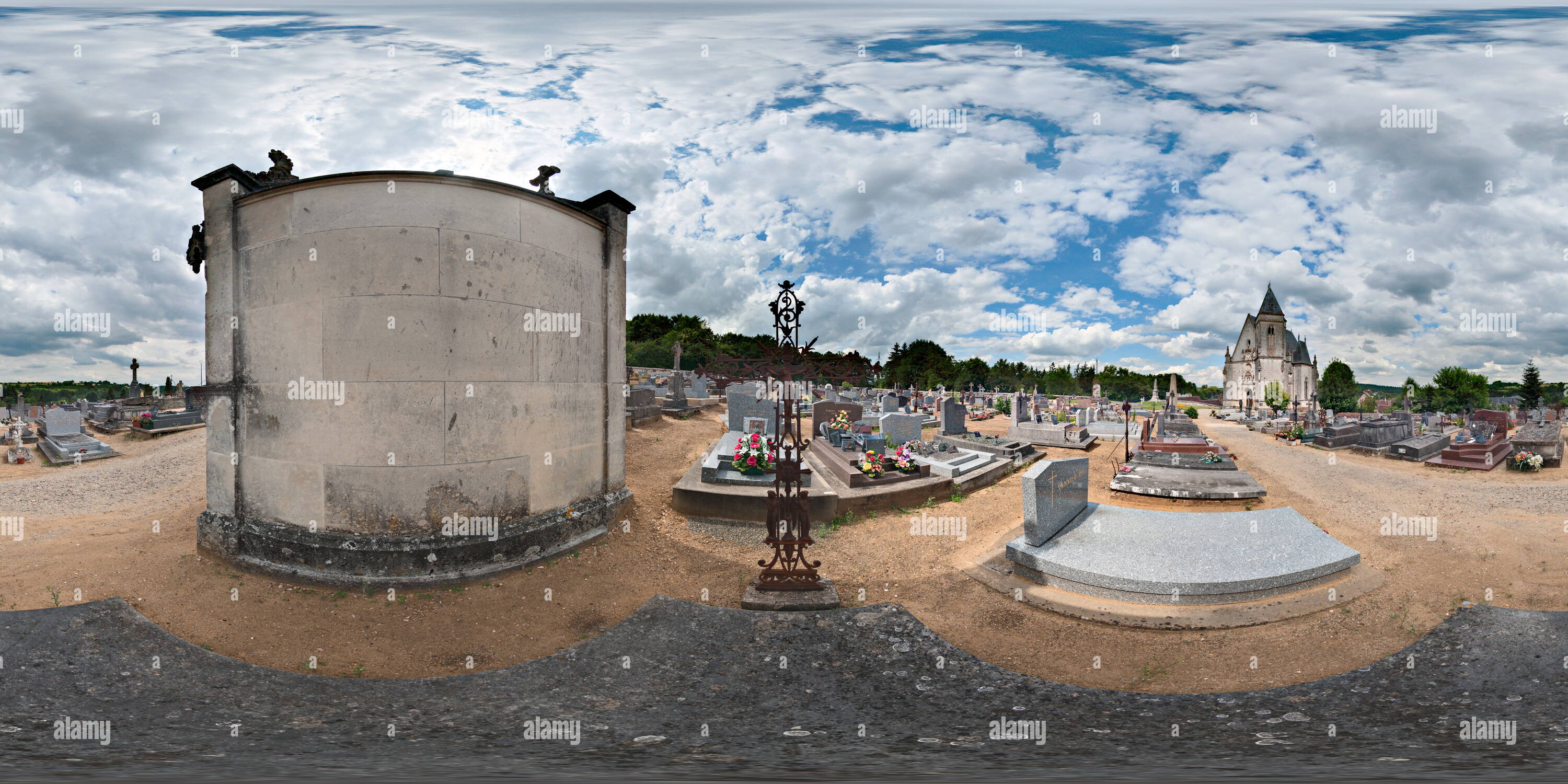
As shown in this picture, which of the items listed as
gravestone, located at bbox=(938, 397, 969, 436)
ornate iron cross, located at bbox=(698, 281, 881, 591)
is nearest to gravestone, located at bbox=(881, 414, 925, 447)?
gravestone, located at bbox=(938, 397, 969, 436)

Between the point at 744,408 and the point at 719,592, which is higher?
the point at 744,408

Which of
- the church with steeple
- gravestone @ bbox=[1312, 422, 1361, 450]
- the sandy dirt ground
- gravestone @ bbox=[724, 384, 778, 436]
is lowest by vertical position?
the sandy dirt ground

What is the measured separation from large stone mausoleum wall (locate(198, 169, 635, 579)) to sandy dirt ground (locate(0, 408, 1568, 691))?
1.61 feet

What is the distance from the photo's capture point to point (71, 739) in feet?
11.8

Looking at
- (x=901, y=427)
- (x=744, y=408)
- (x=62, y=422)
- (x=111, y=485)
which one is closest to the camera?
(x=111, y=485)

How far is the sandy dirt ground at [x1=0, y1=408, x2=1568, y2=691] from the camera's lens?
5008 millimetres

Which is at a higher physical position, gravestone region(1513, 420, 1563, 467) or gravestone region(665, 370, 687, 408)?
gravestone region(665, 370, 687, 408)

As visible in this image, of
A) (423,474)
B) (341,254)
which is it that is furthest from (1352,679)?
(341,254)

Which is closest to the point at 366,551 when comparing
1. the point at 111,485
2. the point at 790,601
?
the point at 790,601

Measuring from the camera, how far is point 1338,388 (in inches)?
2379

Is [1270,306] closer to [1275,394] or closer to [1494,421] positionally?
[1275,394]

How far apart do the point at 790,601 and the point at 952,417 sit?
12746 mm

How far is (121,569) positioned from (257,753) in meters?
4.59

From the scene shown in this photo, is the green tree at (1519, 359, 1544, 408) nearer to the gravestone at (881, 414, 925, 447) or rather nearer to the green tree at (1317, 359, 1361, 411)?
the green tree at (1317, 359, 1361, 411)
